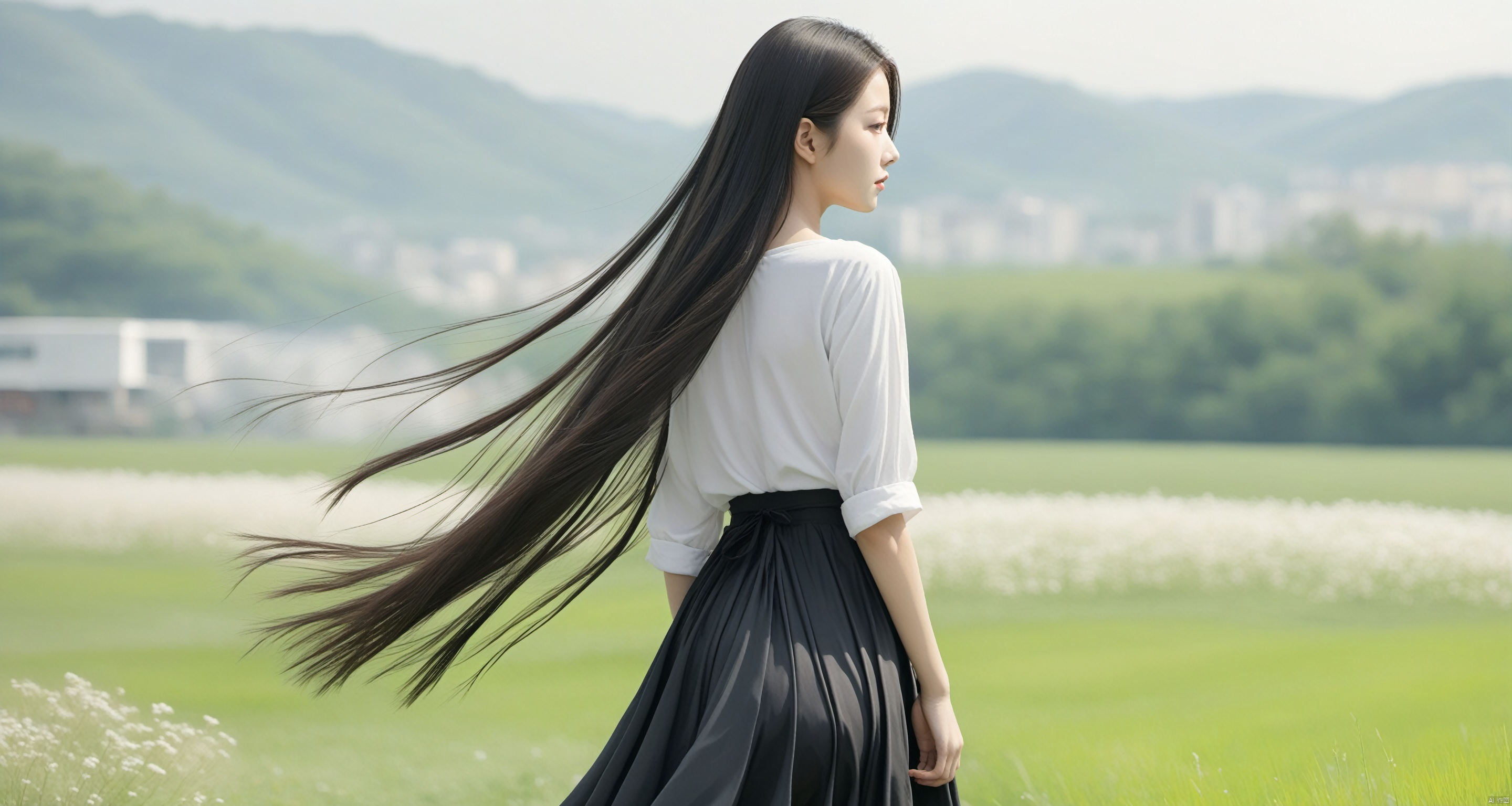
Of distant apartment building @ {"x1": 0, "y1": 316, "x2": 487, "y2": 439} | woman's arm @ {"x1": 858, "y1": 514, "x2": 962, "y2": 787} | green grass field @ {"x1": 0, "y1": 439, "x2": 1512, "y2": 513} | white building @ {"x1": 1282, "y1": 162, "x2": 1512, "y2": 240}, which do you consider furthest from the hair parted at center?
white building @ {"x1": 1282, "y1": 162, "x2": 1512, "y2": 240}

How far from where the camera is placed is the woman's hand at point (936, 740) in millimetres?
1771

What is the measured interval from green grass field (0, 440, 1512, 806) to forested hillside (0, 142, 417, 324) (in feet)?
50.0

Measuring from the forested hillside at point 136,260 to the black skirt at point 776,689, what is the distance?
71.6 ft

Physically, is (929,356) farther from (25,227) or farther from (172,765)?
(172,765)

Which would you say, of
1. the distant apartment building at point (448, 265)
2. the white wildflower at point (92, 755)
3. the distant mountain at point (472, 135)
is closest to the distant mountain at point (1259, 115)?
the distant mountain at point (472, 135)

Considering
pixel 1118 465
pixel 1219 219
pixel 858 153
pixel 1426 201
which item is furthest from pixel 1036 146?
pixel 858 153

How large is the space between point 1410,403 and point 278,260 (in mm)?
20938

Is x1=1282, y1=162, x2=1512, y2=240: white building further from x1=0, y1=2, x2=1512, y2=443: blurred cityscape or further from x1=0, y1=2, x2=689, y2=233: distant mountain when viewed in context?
x1=0, y1=2, x2=689, y2=233: distant mountain

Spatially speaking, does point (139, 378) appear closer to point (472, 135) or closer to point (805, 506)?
point (472, 135)

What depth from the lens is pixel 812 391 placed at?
1.76m

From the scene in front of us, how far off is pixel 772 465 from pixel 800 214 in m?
0.39

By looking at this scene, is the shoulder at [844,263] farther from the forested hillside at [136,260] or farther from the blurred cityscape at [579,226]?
the forested hillside at [136,260]

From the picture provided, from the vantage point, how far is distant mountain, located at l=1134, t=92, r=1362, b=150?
25.3 m

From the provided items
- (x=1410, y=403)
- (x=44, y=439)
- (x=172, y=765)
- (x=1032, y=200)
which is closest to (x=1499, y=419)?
(x=1410, y=403)
